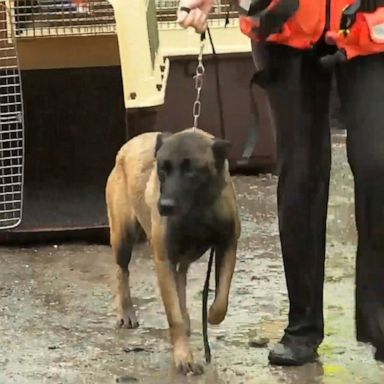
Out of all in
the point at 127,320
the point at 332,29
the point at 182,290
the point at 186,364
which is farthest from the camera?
the point at 127,320

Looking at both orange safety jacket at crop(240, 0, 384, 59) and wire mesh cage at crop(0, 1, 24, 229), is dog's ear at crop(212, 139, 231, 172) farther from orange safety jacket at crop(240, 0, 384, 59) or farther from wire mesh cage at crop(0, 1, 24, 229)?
wire mesh cage at crop(0, 1, 24, 229)

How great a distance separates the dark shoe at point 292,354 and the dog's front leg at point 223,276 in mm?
223

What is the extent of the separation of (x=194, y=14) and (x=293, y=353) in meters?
1.17

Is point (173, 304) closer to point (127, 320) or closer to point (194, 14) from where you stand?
point (127, 320)

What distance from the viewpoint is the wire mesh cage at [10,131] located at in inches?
203

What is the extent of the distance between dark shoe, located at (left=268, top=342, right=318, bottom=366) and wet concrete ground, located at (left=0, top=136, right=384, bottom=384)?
0.03 m

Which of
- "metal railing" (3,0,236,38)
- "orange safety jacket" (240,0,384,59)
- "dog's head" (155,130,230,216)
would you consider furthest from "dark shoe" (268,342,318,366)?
"metal railing" (3,0,236,38)

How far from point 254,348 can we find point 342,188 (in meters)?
2.65

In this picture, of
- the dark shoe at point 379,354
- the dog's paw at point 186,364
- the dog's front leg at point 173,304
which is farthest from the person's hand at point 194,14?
the dark shoe at point 379,354

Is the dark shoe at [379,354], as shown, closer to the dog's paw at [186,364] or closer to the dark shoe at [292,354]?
the dark shoe at [292,354]

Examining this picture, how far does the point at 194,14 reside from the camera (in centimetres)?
304

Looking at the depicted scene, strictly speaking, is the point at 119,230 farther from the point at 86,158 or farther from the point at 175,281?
the point at 86,158

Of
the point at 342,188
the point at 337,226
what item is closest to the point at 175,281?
the point at 337,226

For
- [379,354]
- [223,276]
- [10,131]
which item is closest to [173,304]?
[223,276]
